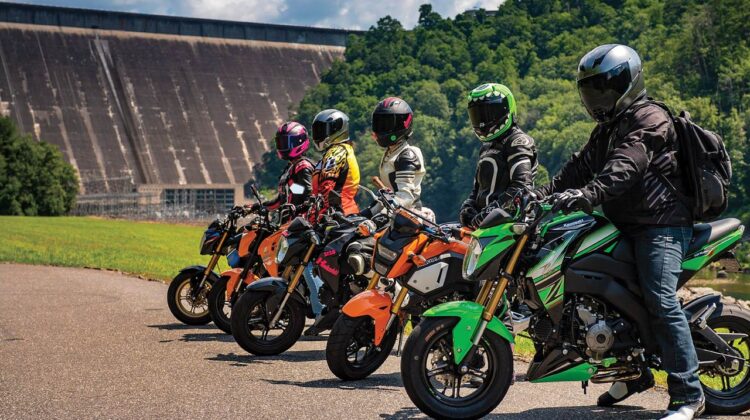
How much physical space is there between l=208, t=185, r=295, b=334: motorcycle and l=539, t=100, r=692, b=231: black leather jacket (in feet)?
15.4

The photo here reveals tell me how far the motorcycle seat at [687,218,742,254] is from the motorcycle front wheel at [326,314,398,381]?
91.2 inches

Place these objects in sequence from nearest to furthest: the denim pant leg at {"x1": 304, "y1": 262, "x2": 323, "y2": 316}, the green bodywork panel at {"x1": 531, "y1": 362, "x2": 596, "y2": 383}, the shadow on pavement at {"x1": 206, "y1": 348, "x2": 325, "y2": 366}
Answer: the green bodywork panel at {"x1": 531, "y1": 362, "x2": 596, "y2": 383} < the shadow on pavement at {"x1": 206, "y1": 348, "x2": 325, "y2": 366} < the denim pant leg at {"x1": 304, "y1": 262, "x2": 323, "y2": 316}

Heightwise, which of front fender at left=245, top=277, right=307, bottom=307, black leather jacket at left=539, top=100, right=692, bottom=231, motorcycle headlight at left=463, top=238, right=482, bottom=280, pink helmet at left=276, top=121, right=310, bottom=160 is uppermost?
pink helmet at left=276, top=121, right=310, bottom=160

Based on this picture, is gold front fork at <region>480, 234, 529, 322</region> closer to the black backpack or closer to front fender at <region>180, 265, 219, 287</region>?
the black backpack

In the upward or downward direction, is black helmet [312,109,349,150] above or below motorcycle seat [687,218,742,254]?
above

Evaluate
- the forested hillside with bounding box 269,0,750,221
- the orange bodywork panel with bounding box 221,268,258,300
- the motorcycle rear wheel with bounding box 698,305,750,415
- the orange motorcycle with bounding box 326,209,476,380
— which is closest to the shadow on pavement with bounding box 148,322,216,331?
the orange bodywork panel with bounding box 221,268,258,300

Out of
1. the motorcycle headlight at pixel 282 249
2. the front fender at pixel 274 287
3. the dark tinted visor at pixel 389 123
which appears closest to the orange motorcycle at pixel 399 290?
the front fender at pixel 274 287

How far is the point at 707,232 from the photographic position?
608cm

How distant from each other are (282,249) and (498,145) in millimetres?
2306

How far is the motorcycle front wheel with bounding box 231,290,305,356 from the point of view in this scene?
8.70 m

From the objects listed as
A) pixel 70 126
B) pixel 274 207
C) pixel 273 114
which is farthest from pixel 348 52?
pixel 274 207

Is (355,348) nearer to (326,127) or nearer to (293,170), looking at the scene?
(326,127)

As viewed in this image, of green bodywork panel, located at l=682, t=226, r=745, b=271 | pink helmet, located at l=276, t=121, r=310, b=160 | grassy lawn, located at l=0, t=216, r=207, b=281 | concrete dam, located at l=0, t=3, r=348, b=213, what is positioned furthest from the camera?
concrete dam, located at l=0, t=3, r=348, b=213

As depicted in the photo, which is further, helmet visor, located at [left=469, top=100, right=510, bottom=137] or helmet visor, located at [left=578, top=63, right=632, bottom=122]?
helmet visor, located at [left=469, top=100, right=510, bottom=137]
